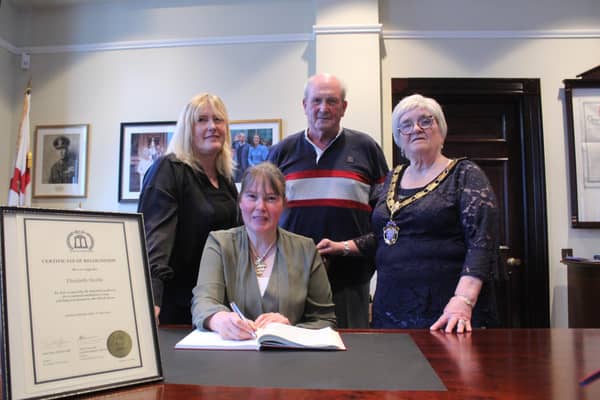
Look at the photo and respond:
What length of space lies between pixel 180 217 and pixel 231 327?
686mm

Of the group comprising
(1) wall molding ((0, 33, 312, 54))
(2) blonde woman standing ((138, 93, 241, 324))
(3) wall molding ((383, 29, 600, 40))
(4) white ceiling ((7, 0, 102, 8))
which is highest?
(4) white ceiling ((7, 0, 102, 8))

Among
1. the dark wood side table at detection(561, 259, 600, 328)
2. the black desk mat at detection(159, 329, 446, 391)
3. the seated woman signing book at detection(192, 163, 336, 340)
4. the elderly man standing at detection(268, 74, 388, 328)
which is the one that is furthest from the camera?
the dark wood side table at detection(561, 259, 600, 328)

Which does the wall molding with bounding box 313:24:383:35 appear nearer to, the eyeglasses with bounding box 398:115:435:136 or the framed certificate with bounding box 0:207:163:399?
the eyeglasses with bounding box 398:115:435:136

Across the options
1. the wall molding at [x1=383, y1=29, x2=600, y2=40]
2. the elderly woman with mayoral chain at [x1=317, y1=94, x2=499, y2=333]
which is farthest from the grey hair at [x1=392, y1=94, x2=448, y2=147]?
the wall molding at [x1=383, y1=29, x2=600, y2=40]

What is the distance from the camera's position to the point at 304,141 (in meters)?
2.06

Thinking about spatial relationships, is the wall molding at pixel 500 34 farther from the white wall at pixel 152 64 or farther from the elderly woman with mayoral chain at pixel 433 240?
the elderly woman with mayoral chain at pixel 433 240

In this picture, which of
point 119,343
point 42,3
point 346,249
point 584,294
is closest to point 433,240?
point 346,249

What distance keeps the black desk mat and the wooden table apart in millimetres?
25

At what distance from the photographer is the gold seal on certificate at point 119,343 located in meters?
0.73

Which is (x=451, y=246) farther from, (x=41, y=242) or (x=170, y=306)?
(x=41, y=242)

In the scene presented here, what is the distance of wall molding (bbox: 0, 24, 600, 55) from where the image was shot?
3439 mm

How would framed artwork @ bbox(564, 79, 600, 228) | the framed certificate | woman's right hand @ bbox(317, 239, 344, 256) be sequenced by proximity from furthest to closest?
framed artwork @ bbox(564, 79, 600, 228), woman's right hand @ bbox(317, 239, 344, 256), the framed certificate

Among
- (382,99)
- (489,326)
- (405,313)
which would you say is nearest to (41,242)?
(405,313)

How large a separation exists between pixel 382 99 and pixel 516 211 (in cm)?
144
